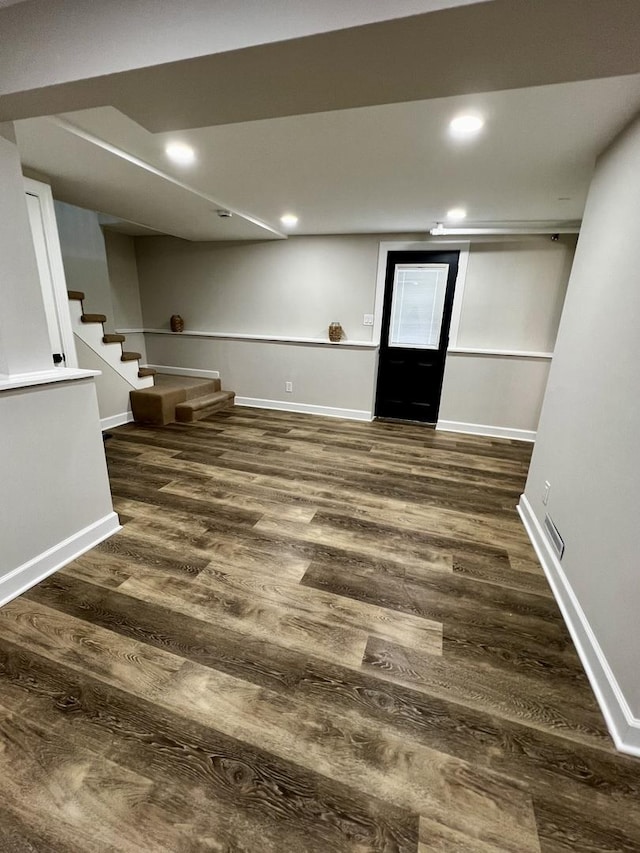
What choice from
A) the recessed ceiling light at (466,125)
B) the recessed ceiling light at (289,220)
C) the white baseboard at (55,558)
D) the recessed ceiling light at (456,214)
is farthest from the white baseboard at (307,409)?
the recessed ceiling light at (466,125)

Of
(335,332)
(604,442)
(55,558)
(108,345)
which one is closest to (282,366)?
(335,332)

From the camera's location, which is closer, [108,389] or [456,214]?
[456,214]

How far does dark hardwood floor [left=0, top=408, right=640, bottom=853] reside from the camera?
37.2 inches

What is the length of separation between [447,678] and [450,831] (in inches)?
17.7

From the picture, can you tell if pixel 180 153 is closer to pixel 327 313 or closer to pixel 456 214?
pixel 456 214

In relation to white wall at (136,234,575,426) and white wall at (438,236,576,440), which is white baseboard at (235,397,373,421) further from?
white wall at (438,236,576,440)

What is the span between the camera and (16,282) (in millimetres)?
1587

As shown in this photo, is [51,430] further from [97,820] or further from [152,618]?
[97,820]

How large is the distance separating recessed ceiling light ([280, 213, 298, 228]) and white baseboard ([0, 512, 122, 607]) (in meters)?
3.10

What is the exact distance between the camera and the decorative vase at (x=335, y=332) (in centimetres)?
449

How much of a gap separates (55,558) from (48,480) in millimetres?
417

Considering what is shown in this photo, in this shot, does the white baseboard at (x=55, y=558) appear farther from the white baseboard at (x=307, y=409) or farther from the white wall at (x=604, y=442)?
the white baseboard at (x=307, y=409)

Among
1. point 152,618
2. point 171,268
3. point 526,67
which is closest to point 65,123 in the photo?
point 526,67

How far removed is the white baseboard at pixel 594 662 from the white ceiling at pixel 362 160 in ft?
6.92
